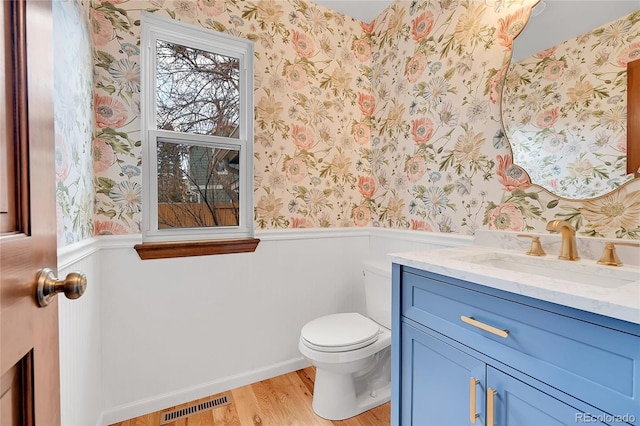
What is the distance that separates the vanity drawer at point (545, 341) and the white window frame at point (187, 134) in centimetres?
123

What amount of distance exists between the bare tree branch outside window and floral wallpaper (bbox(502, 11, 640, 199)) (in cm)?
153

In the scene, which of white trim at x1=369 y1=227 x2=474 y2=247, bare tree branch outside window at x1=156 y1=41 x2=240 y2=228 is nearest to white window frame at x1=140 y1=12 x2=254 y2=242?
bare tree branch outside window at x1=156 y1=41 x2=240 y2=228

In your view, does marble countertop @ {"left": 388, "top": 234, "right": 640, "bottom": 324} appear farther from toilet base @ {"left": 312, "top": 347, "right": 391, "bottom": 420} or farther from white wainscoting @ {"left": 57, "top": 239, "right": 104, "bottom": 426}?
white wainscoting @ {"left": 57, "top": 239, "right": 104, "bottom": 426}

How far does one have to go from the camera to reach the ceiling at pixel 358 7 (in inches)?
80.1

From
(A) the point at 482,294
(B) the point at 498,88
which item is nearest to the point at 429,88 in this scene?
(B) the point at 498,88

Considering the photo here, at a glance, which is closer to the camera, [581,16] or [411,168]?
[581,16]

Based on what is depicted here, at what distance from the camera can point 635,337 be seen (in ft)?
2.07

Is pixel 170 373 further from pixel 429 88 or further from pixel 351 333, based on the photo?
pixel 429 88

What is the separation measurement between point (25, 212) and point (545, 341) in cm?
115

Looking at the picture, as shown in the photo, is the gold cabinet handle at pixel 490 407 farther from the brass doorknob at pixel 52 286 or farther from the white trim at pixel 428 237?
the brass doorknob at pixel 52 286

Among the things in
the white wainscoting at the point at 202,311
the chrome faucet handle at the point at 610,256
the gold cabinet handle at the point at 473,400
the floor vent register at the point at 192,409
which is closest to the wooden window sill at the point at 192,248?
the white wainscoting at the point at 202,311

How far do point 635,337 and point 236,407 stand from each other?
1.72 metres

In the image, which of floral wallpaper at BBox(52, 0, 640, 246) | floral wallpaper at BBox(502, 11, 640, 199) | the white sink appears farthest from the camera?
floral wallpaper at BBox(52, 0, 640, 246)

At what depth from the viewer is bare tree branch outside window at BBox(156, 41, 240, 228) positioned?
1.70 m
